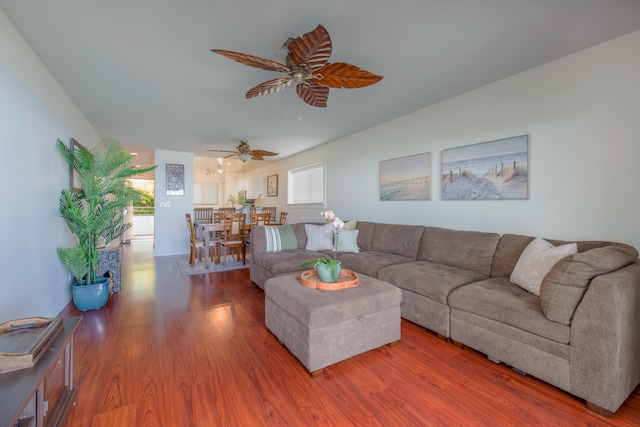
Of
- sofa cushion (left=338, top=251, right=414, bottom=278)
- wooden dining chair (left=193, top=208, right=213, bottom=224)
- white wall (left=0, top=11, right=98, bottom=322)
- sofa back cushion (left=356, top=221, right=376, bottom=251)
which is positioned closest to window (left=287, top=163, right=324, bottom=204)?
sofa back cushion (left=356, top=221, right=376, bottom=251)

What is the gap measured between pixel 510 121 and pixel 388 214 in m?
1.95

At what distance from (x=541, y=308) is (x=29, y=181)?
4.03 metres

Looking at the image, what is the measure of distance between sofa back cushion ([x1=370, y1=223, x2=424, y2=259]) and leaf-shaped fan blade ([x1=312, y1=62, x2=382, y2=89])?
2.01 m

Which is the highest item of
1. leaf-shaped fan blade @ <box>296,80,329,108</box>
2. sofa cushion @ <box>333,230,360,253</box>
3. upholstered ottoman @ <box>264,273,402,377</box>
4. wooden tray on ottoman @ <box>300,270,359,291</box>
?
leaf-shaped fan blade @ <box>296,80,329,108</box>

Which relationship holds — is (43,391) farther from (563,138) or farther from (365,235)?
(563,138)

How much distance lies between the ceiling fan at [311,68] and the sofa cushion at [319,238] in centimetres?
209

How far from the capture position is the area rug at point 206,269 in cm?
467

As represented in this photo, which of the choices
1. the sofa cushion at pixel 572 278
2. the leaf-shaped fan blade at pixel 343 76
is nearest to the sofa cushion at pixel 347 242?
the leaf-shaped fan blade at pixel 343 76

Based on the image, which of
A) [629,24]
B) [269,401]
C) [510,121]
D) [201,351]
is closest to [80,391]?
[201,351]

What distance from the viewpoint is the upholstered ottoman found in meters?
1.83

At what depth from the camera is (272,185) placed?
786 cm

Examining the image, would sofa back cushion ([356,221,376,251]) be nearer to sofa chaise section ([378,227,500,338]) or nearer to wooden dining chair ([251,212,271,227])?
sofa chaise section ([378,227,500,338])

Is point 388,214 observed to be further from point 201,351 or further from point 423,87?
point 201,351

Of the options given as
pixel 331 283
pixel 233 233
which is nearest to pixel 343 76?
pixel 331 283
